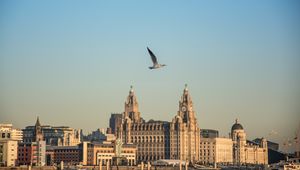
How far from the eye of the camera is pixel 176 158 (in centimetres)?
18150

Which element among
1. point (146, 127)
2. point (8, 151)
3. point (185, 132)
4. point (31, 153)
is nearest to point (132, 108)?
point (146, 127)

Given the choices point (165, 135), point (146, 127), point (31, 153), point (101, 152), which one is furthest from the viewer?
point (146, 127)

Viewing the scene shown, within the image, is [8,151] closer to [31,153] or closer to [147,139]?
[31,153]

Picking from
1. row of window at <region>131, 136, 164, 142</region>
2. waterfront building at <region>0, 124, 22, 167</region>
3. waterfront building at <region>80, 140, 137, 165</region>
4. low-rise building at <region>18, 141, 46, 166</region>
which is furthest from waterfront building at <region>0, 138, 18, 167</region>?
row of window at <region>131, 136, 164, 142</region>

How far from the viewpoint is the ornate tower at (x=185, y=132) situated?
18338 centimetres

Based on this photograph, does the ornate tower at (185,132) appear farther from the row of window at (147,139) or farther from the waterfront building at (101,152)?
the waterfront building at (101,152)

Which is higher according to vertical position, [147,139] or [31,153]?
[147,139]

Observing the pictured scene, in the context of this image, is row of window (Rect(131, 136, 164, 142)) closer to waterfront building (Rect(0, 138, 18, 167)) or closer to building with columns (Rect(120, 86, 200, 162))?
building with columns (Rect(120, 86, 200, 162))

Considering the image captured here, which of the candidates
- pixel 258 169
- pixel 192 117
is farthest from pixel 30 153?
pixel 192 117

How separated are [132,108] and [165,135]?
462 inches

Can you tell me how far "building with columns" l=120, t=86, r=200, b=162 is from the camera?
184 meters

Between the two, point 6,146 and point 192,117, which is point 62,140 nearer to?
point 192,117

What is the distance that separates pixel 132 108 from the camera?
19200 centimetres

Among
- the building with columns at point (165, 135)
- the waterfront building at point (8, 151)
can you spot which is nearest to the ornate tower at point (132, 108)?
the building with columns at point (165, 135)
